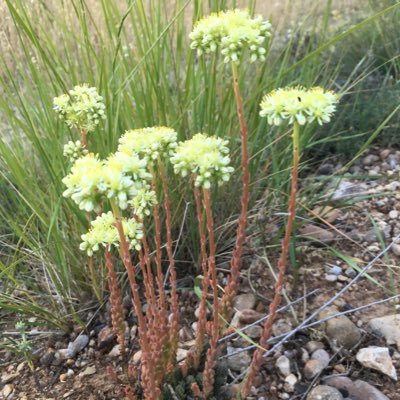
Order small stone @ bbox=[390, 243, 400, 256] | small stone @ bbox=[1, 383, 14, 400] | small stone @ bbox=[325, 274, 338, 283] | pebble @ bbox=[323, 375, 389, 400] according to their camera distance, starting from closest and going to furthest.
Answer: pebble @ bbox=[323, 375, 389, 400] → small stone @ bbox=[1, 383, 14, 400] → small stone @ bbox=[325, 274, 338, 283] → small stone @ bbox=[390, 243, 400, 256]

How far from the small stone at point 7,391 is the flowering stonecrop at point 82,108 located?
0.98 metres

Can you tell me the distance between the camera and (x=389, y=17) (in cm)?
355

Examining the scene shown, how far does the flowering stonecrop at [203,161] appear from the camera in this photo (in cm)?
113

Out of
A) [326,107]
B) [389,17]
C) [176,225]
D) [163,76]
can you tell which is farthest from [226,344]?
[389,17]

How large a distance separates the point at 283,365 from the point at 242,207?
0.72 m

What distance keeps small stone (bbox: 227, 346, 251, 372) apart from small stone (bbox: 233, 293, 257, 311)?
236 millimetres

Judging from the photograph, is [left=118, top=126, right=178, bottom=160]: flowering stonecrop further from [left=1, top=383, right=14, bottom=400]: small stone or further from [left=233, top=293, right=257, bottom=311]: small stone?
[left=1, top=383, right=14, bottom=400]: small stone

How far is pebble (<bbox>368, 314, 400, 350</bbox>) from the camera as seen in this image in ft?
5.75

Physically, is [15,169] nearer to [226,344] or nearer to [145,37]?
[145,37]

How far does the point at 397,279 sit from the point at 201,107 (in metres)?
1.06

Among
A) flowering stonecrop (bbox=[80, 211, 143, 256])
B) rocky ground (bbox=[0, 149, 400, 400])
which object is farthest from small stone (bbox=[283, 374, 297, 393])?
flowering stonecrop (bbox=[80, 211, 143, 256])

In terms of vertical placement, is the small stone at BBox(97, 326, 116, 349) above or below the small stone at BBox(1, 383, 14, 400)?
above

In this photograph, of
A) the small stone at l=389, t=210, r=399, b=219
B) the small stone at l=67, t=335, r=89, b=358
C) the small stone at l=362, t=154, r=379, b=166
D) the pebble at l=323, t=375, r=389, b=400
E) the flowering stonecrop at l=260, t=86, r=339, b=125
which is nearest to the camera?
the flowering stonecrop at l=260, t=86, r=339, b=125

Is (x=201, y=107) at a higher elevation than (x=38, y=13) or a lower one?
lower
